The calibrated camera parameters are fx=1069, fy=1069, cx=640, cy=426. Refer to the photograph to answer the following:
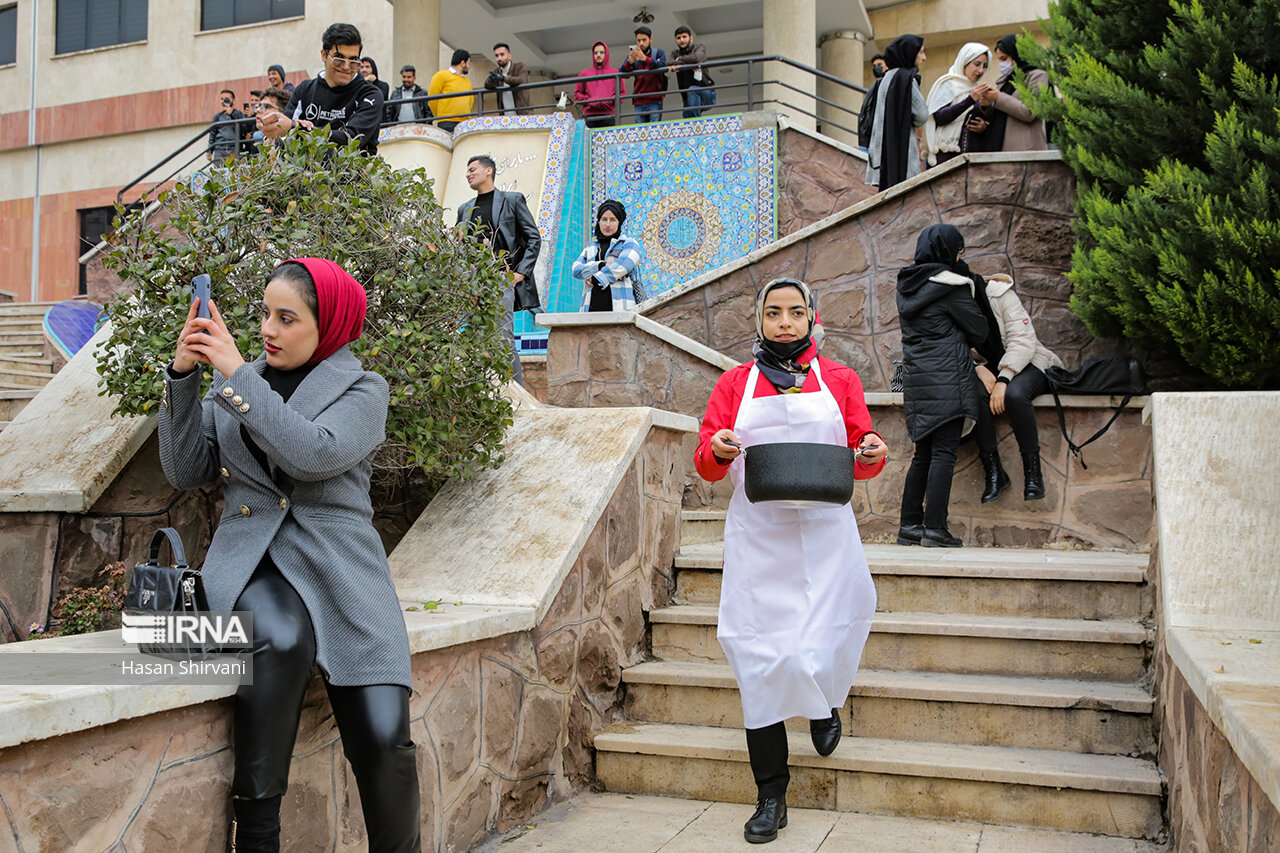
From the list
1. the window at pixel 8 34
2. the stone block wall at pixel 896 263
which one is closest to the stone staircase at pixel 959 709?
the stone block wall at pixel 896 263

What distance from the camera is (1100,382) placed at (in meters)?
6.34

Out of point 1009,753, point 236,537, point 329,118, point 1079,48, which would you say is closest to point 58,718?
point 236,537

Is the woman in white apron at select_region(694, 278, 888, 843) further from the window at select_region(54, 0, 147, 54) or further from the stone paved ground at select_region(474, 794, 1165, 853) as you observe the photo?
the window at select_region(54, 0, 147, 54)

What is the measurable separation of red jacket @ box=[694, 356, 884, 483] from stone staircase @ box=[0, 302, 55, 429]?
214 inches

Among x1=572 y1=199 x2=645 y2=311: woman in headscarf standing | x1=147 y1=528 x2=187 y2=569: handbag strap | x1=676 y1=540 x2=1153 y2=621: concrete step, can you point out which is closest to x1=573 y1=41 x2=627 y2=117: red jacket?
x1=572 y1=199 x2=645 y2=311: woman in headscarf standing

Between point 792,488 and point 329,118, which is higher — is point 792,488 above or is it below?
below

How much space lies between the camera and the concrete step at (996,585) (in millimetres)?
4395

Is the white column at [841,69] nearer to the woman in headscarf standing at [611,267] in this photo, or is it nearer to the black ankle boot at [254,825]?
the woman in headscarf standing at [611,267]

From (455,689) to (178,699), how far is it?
3.77 ft

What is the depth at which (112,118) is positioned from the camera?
819 inches

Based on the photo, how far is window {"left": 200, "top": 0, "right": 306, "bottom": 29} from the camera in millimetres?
19609

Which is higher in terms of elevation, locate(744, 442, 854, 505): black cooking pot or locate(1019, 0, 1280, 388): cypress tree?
locate(1019, 0, 1280, 388): cypress tree

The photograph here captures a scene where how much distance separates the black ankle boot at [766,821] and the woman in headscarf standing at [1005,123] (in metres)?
6.08

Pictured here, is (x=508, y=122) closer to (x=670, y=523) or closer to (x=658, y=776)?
(x=670, y=523)
